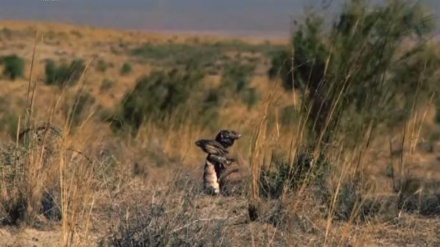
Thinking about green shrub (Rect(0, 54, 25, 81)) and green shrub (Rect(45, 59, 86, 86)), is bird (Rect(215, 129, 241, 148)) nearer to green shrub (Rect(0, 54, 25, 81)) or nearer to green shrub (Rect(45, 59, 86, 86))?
green shrub (Rect(45, 59, 86, 86))

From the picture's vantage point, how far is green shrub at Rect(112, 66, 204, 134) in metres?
22.2

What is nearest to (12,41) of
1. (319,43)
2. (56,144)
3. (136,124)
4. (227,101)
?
(227,101)

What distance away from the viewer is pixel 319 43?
60.2ft

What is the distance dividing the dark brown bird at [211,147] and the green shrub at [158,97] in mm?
10035

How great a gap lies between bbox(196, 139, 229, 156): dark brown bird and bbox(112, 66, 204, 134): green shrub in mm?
10035

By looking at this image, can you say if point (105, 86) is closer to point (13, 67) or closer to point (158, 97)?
point (158, 97)

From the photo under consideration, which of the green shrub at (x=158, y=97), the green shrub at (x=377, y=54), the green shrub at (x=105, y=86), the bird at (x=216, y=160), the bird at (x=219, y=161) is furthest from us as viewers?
the green shrub at (x=105, y=86)

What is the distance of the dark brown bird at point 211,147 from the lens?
10094 millimetres

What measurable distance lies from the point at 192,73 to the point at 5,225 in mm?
19274

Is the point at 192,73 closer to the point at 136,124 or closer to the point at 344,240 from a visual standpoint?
the point at 136,124

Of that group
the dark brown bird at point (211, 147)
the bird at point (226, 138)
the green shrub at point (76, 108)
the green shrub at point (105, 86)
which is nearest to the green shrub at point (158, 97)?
the green shrub at point (105, 86)

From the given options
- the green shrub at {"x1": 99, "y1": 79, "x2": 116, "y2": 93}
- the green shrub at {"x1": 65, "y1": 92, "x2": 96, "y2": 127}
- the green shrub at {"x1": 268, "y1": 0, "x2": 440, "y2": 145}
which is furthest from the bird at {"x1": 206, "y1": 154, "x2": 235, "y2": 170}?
the green shrub at {"x1": 99, "y1": 79, "x2": 116, "y2": 93}

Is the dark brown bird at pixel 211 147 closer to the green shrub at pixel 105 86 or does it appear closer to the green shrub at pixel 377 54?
the green shrub at pixel 377 54

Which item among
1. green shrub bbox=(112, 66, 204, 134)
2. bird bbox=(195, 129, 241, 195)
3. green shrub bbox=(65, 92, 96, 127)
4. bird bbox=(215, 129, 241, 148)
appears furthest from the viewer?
green shrub bbox=(112, 66, 204, 134)
